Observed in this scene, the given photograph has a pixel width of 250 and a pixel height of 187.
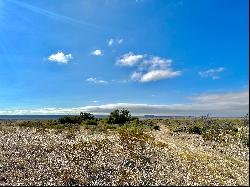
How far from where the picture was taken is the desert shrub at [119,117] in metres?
72.1

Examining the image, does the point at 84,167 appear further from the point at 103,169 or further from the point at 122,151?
the point at 122,151

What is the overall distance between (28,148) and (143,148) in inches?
357

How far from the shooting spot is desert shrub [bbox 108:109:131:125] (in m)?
72.1

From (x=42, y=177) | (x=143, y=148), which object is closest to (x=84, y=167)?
(x=42, y=177)

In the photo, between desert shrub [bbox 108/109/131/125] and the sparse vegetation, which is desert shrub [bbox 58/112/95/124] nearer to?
desert shrub [bbox 108/109/131/125]

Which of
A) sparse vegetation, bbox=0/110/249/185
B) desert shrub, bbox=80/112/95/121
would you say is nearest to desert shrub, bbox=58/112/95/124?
desert shrub, bbox=80/112/95/121

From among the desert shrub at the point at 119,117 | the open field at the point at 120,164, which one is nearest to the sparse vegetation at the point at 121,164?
the open field at the point at 120,164

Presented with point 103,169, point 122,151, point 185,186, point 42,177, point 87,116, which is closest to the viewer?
point 185,186

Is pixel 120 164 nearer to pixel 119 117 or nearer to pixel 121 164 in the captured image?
pixel 121 164

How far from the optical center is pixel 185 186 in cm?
1950

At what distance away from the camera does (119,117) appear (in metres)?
72.9

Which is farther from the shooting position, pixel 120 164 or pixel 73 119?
pixel 73 119

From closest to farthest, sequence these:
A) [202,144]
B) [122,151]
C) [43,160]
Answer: [43,160] → [122,151] → [202,144]

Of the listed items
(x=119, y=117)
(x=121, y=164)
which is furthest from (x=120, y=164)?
(x=119, y=117)
